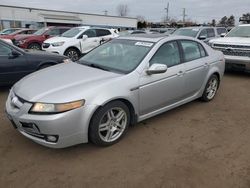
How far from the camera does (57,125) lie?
3.15 m

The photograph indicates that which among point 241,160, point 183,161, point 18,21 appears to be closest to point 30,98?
point 183,161

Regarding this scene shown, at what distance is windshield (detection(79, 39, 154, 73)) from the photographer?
412 centimetres

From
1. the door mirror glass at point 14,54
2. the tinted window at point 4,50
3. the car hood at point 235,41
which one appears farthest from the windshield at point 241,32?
the tinted window at point 4,50

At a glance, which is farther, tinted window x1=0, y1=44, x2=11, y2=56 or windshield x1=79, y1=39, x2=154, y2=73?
tinted window x1=0, y1=44, x2=11, y2=56

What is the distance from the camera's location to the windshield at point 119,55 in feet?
13.5

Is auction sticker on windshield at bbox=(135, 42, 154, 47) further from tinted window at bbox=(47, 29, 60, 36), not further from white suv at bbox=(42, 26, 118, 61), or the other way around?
tinted window at bbox=(47, 29, 60, 36)

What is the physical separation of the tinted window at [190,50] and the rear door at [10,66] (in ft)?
12.6

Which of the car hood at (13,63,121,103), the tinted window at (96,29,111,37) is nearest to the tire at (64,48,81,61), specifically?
the tinted window at (96,29,111,37)

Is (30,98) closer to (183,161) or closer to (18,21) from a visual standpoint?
(183,161)

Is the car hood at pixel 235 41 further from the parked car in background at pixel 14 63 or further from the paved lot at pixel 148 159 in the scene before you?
the parked car in background at pixel 14 63

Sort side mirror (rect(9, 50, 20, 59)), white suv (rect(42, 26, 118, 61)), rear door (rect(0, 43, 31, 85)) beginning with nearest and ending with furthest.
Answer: rear door (rect(0, 43, 31, 85)), side mirror (rect(9, 50, 20, 59)), white suv (rect(42, 26, 118, 61))

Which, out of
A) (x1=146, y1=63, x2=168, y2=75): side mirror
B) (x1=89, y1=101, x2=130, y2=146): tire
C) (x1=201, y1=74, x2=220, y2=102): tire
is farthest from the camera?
→ (x1=201, y1=74, x2=220, y2=102): tire

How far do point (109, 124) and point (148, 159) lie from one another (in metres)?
0.73

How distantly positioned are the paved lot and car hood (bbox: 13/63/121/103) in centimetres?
80
